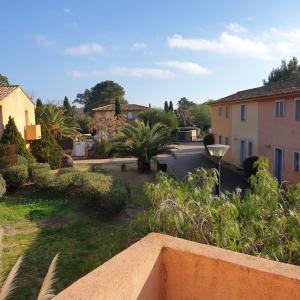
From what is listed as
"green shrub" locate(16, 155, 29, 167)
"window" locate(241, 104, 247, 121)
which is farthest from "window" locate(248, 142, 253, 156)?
"green shrub" locate(16, 155, 29, 167)

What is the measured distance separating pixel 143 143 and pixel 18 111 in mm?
8668

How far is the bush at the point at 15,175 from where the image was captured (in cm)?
1650

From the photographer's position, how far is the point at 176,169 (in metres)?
26.0

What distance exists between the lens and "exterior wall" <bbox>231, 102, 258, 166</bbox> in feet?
76.6

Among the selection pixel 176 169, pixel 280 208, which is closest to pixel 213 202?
pixel 280 208

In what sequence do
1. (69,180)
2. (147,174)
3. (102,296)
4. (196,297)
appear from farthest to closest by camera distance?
(147,174) → (69,180) → (196,297) → (102,296)

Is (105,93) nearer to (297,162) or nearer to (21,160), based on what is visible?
(21,160)

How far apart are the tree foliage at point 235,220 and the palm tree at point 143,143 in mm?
16316

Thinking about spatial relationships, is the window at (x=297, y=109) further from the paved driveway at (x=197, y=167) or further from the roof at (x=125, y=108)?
the roof at (x=125, y=108)

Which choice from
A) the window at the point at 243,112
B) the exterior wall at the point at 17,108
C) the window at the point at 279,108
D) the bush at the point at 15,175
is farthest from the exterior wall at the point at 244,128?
the exterior wall at the point at 17,108

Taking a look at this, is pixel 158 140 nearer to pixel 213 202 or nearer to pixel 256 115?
pixel 256 115

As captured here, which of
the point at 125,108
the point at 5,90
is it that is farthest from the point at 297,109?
the point at 125,108

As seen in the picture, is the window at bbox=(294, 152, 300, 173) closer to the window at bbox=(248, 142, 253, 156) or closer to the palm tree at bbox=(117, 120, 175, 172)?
the window at bbox=(248, 142, 253, 156)

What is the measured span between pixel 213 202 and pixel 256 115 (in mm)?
18298
